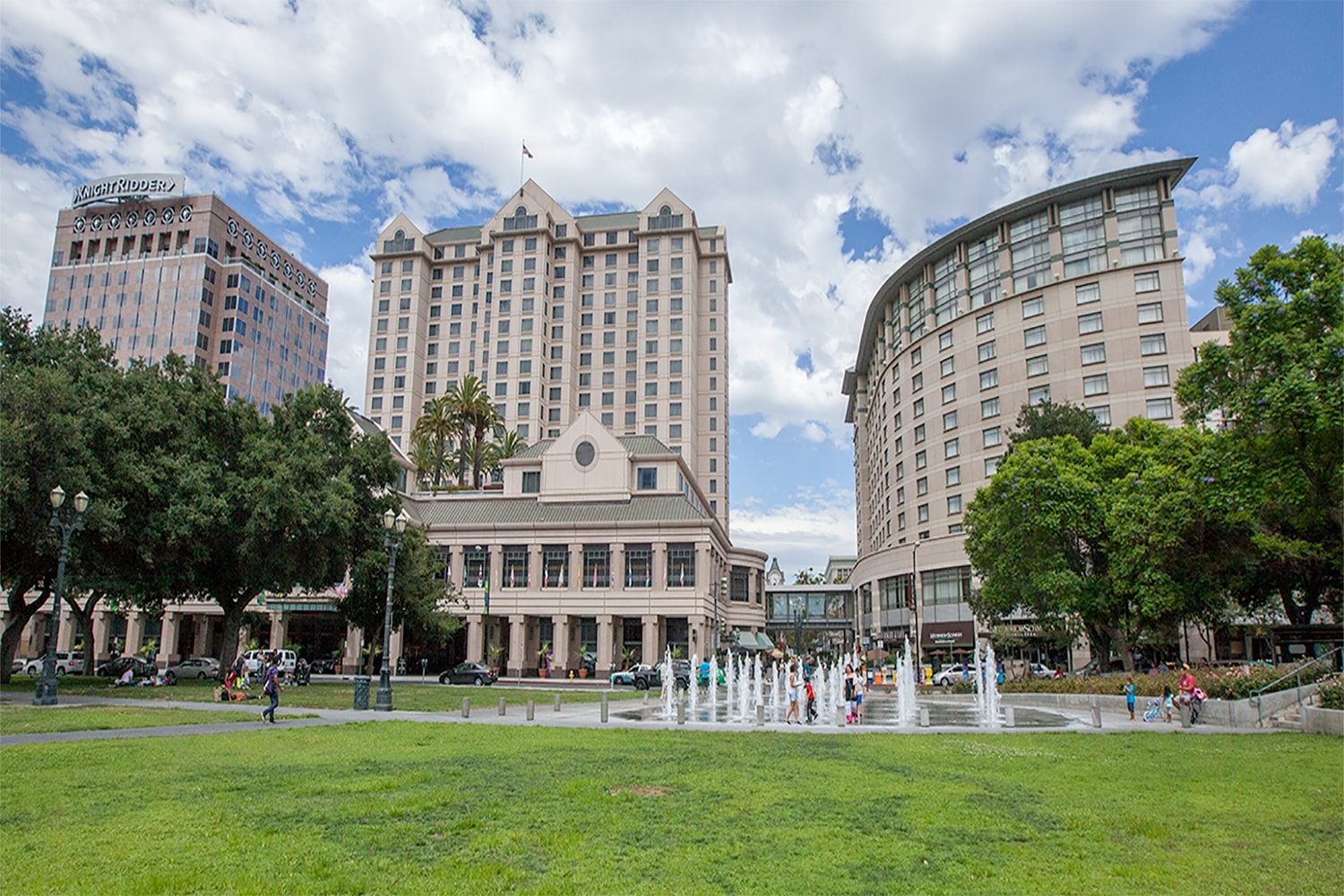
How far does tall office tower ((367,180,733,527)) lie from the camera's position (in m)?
111

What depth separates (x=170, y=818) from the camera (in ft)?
32.4

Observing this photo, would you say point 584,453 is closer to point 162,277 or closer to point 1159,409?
point 1159,409

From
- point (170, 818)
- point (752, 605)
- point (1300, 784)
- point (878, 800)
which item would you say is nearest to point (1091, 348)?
point (752, 605)

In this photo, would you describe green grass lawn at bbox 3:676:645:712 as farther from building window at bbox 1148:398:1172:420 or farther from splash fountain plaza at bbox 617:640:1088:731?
building window at bbox 1148:398:1172:420

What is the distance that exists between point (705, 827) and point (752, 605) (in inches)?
2908

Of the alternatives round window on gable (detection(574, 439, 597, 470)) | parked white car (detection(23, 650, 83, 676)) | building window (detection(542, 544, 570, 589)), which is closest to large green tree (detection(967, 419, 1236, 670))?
building window (detection(542, 544, 570, 589))

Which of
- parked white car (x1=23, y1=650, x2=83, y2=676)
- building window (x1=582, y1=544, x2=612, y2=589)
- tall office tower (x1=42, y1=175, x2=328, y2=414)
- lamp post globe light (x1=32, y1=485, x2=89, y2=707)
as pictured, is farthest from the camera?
tall office tower (x1=42, y1=175, x2=328, y2=414)

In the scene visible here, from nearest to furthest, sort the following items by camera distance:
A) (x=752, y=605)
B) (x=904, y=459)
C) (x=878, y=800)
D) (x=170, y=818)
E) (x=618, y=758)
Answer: (x=170, y=818) → (x=878, y=800) → (x=618, y=758) → (x=752, y=605) → (x=904, y=459)

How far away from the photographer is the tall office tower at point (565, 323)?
364ft

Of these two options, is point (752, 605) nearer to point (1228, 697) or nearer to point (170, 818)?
point (1228, 697)

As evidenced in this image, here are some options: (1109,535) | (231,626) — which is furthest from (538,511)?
(1109,535)

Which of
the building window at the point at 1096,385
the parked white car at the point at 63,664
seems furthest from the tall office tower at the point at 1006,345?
the parked white car at the point at 63,664

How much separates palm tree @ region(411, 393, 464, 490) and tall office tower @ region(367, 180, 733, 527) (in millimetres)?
14566

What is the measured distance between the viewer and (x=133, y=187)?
120375 mm
